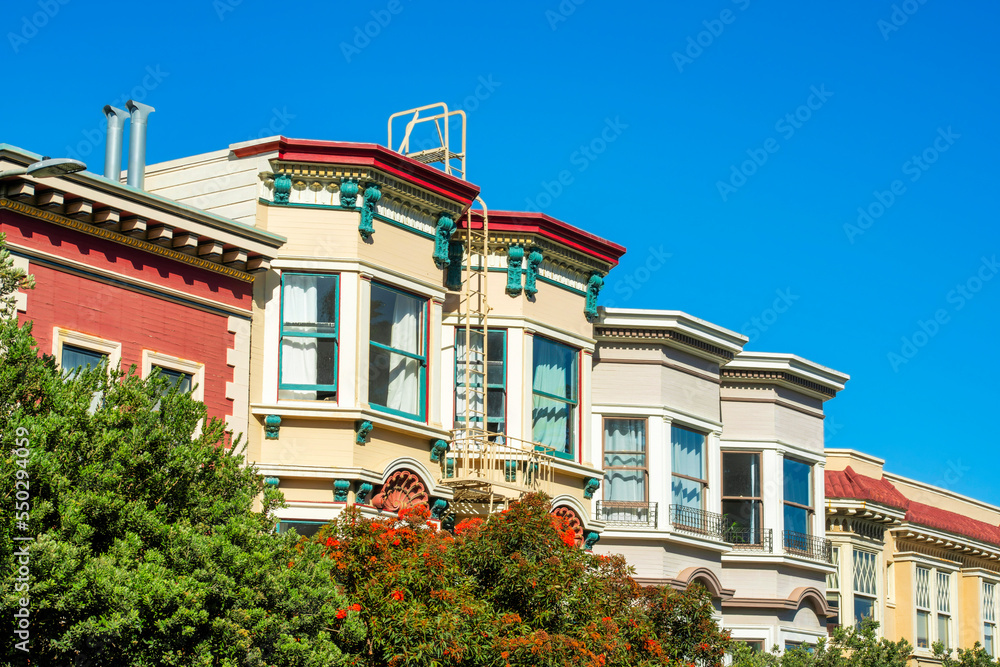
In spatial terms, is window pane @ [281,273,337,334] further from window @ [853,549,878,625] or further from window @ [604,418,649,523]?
window @ [853,549,878,625]

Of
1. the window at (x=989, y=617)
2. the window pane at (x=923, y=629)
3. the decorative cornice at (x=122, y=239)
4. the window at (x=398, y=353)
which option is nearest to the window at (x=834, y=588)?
the window pane at (x=923, y=629)

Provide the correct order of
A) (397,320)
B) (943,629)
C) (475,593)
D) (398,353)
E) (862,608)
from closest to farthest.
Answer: (475,593), (398,353), (397,320), (862,608), (943,629)

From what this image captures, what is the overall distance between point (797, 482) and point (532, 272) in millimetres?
11152

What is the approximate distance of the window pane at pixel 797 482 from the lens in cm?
3366

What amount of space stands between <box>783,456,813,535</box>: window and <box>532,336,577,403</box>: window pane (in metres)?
8.65

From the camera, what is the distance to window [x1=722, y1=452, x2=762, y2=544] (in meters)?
32.6

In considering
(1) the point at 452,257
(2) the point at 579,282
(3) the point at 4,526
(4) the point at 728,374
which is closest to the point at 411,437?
(1) the point at 452,257

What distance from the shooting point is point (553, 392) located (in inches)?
1053

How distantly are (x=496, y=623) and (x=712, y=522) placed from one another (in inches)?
494

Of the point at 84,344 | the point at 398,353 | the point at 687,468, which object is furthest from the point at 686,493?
the point at 84,344

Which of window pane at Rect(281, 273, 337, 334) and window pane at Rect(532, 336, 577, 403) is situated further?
window pane at Rect(532, 336, 577, 403)

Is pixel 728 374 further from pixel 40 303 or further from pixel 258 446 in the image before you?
pixel 40 303

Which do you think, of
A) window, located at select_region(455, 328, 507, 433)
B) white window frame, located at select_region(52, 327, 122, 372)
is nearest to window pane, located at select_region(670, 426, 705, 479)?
window, located at select_region(455, 328, 507, 433)

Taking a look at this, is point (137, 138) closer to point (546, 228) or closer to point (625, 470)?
point (546, 228)
